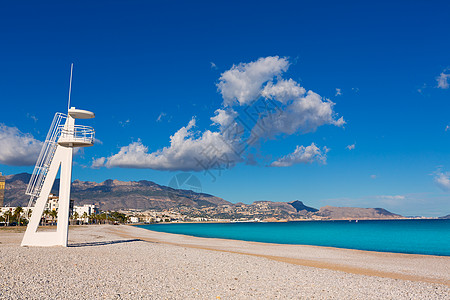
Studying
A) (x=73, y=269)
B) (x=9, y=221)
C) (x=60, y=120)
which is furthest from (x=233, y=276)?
(x=9, y=221)

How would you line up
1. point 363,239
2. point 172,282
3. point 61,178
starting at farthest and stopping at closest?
point 363,239 < point 61,178 < point 172,282

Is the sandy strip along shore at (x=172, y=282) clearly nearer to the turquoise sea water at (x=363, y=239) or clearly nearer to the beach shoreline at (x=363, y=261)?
the beach shoreline at (x=363, y=261)

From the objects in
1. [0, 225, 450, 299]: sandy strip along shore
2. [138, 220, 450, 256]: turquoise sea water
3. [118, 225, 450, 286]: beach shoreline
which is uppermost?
[0, 225, 450, 299]: sandy strip along shore

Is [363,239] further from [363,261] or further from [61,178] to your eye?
[61,178]

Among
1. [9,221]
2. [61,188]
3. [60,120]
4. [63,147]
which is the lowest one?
[9,221]

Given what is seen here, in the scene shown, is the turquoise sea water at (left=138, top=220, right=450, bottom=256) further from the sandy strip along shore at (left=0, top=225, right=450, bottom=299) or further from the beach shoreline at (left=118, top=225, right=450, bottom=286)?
the sandy strip along shore at (left=0, top=225, right=450, bottom=299)

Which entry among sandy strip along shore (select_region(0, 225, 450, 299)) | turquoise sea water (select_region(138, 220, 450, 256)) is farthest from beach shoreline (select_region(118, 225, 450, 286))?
turquoise sea water (select_region(138, 220, 450, 256))

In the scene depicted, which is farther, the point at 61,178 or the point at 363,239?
the point at 363,239

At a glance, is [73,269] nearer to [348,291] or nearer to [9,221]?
[348,291]

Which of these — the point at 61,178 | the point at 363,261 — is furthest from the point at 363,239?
the point at 61,178

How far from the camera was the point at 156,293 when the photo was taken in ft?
36.0

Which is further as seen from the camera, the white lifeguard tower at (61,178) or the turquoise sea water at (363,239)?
the turquoise sea water at (363,239)

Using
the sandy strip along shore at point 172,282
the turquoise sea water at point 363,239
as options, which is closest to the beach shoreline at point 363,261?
the sandy strip along shore at point 172,282

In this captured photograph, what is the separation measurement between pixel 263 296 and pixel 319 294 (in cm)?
218
